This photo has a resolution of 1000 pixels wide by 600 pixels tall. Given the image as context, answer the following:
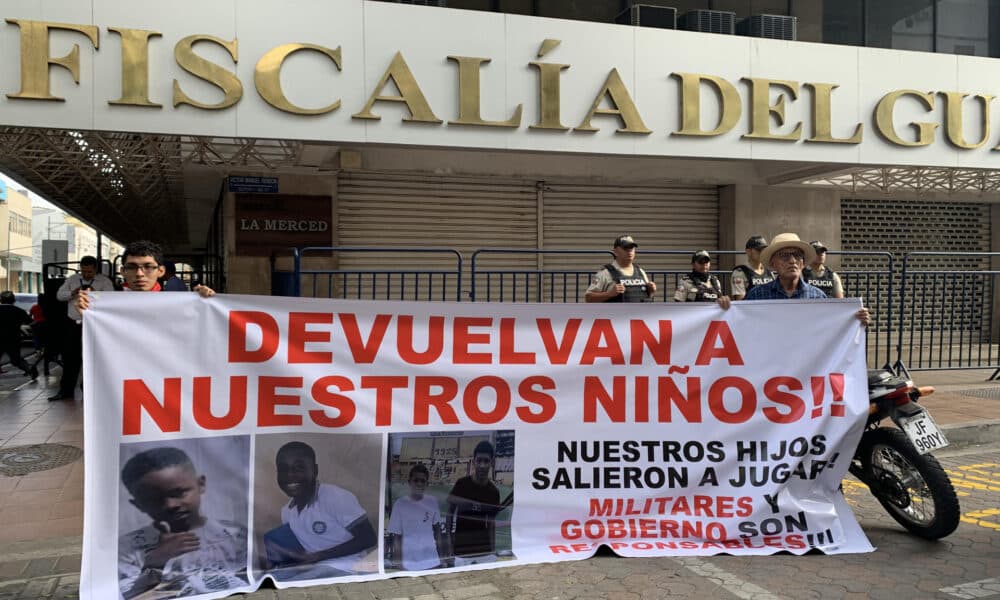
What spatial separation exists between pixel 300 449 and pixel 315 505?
298mm

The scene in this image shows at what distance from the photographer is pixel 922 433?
15.3 feet

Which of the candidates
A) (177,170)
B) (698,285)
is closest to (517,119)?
(698,285)

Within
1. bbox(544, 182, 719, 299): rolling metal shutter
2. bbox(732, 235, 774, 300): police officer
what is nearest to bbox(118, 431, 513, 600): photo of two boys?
bbox(732, 235, 774, 300): police officer

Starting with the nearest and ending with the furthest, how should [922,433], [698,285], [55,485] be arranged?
1. [922,433]
2. [55,485]
3. [698,285]

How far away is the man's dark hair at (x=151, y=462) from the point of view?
3.71 meters

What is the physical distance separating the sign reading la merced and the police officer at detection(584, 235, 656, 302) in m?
3.99

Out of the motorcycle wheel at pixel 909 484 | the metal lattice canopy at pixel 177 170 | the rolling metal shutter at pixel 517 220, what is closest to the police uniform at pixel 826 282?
the motorcycle wheel at pixel 909 484

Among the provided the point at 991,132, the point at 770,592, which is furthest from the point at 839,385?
the point at 991,132

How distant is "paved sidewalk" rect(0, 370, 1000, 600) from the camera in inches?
161

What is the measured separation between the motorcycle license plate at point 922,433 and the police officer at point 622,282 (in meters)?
2.55

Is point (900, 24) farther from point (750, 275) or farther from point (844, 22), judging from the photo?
point (750, 275)

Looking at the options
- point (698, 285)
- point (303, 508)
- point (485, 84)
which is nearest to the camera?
point (303, 508)

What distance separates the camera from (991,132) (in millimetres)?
12289

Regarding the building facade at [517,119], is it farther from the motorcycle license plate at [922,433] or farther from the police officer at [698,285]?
the motorcycle license plate at [922,433]
